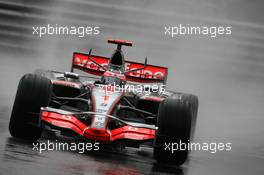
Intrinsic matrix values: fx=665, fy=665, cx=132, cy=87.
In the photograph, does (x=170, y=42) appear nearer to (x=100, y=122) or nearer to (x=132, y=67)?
(x=132, y=67)

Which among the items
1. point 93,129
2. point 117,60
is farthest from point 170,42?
point 93,129

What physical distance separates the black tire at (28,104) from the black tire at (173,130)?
5.77 ft

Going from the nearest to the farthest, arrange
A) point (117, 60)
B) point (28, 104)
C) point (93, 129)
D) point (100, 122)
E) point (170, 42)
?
point (93, 129) < point (100, 122) < point (28, 104) < point (117, 60) < point (170, 42)

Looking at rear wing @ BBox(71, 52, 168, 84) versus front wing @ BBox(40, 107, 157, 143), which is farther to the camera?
rear wing @ BBox(71, 52, 168, 84)

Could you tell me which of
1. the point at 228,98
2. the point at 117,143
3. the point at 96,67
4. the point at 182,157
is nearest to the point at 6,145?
the point at 117,143

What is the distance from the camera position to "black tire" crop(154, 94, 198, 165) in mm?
9508

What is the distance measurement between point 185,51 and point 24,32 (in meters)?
5.73

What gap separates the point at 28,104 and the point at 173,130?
2.15 meters

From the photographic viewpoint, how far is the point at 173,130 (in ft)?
31.2

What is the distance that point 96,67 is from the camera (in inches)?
543

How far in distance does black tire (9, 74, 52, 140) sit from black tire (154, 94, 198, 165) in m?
1.76

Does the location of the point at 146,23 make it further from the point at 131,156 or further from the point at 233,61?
the point at 131,156

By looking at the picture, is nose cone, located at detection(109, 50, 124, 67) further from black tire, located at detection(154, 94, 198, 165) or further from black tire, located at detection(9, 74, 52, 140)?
black tire, located at detection(154, 94, 198, 165)

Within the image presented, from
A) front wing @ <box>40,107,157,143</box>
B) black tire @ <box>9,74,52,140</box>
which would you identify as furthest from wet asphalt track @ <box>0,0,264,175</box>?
front wing @ <box>40,107,157,143</box>
